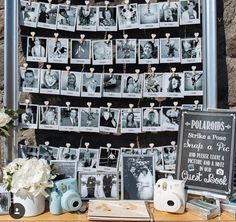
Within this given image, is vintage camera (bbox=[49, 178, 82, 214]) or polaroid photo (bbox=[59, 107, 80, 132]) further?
polaroid photo (bbox=[59, 107, 80, 132])

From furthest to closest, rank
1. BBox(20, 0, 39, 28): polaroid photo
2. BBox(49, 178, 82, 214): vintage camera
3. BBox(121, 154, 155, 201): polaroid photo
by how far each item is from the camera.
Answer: BBox(20, 0, 39, 28): polaroid photo < BBox(121, 154, 155, 201): polaroid photo < BBox(49, 178, 82, 214): vintage camera

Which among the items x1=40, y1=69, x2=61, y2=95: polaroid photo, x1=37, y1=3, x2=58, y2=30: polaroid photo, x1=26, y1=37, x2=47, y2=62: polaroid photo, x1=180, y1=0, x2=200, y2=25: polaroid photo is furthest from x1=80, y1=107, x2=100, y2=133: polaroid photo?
x1=180, y1=0, x2=200, y2=25: polaroid photo

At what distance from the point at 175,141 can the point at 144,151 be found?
0.14m

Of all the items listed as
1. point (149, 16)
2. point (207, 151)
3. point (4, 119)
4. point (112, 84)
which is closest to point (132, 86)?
point (112, 84)

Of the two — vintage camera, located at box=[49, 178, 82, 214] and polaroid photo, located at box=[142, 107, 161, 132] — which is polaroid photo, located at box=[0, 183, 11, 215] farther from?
polaroid photo, located at box=[142, 107, 161, 132]

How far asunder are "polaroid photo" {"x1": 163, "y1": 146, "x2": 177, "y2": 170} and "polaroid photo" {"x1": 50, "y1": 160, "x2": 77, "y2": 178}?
38cm

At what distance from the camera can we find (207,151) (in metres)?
A: 1.36

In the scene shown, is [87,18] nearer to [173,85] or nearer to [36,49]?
[36,49]

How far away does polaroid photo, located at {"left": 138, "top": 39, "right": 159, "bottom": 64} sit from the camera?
155 cm

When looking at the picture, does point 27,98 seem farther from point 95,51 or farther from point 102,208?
point 102,208

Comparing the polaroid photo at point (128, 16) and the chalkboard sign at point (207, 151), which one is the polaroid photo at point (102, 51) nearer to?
the polaroid photo at point (128, 16)

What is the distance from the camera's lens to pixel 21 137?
1589mm

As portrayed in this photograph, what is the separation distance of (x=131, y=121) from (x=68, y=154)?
0.98 feet


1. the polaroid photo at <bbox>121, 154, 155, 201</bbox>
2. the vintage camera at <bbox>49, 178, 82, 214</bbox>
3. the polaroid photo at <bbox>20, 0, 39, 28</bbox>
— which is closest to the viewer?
the vintage camera at <bbox>49, 178, 82, 214</bbox>
